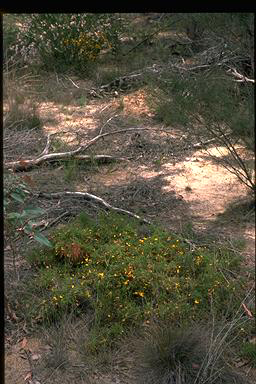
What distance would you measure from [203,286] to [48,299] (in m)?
0.91

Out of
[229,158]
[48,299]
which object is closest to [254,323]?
[48,299]

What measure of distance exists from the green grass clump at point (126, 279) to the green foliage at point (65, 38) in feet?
16.6

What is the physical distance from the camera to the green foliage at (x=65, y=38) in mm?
9375

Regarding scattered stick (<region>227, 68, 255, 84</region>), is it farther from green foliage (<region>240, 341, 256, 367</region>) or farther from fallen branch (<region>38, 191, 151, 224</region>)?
green foliage (<region>240, 341, 256, 367</region>)

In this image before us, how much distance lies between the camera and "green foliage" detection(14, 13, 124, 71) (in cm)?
938

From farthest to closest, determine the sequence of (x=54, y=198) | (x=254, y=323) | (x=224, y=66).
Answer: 1. (x=224, y=66)
2. (x=54, y=198)
3. (x=254, y=323)

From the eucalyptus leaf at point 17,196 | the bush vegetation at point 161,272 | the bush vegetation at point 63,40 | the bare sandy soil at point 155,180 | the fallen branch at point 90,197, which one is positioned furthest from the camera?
the bush vegetation at point 63,40

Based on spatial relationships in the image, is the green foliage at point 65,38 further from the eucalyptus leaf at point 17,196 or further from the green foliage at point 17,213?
the eucalyptus leaf at point 17,196

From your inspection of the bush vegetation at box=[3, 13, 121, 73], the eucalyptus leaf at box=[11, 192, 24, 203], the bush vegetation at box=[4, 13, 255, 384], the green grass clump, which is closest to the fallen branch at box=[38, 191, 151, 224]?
the bush vegetation at box=[4, 13, 255, 384]

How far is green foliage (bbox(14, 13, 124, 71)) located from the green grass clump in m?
5.06

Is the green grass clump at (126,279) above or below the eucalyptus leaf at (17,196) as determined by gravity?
below

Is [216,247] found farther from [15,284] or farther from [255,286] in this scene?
[15,284]

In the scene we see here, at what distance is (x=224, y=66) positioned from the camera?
5934mm

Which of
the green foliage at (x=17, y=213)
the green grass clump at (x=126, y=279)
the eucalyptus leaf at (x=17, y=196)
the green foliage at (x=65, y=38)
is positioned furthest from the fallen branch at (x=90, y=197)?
the green foliage at (x=65, y=38)
